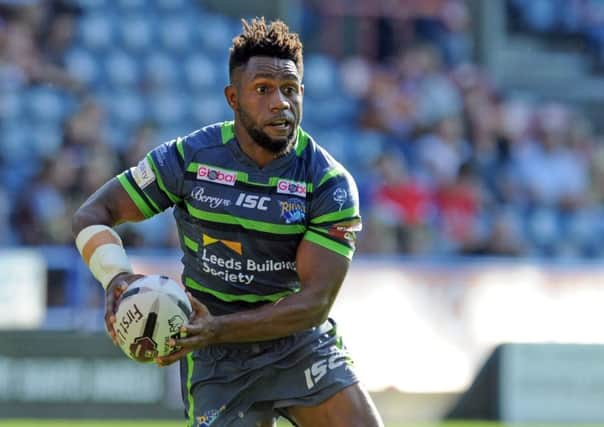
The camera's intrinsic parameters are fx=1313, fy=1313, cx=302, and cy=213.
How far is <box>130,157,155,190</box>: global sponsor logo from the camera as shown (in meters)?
5.64

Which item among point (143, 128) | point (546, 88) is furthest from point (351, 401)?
point (546, 88)

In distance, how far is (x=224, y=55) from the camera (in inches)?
665

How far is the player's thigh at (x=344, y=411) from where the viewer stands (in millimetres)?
5574

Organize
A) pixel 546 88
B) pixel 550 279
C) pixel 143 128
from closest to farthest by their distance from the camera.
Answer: pixel 550 279 < pixel 143 128 < pixel 546 88

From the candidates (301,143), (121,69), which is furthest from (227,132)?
(121,69)

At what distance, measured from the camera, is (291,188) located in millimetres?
5578

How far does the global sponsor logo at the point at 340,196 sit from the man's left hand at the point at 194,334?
0.76 m

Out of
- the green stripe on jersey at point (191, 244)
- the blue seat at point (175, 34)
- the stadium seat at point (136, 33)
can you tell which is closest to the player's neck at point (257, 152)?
the green stripe on jersey at point (191, 244)

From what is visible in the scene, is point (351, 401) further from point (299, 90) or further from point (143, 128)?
point (143, 128)

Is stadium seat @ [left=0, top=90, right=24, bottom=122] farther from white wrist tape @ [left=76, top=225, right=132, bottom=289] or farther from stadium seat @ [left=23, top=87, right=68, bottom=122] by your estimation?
white wrist tape @ [left=76, top=225, right=132, bottom=289]

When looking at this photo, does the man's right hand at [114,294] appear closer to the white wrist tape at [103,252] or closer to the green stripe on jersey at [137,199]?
the white wrist tape at [103,252]

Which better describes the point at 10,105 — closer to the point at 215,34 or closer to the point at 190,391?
the point at 215,34

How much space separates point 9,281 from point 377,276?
133 inches

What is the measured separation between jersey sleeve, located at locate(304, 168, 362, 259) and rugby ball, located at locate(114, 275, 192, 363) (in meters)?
0.68
